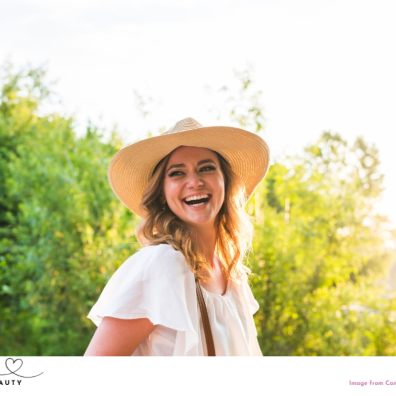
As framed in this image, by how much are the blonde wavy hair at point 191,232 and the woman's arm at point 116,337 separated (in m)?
0.20

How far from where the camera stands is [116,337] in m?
1.33

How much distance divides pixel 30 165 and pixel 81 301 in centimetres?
105

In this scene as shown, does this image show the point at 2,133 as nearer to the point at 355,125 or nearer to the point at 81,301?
the point at 81,301

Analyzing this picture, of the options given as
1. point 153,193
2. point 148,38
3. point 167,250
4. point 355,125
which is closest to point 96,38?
point 148,38

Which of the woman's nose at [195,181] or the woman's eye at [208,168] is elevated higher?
the woman's eye at [208,168]

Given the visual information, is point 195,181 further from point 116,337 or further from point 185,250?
point 116,337

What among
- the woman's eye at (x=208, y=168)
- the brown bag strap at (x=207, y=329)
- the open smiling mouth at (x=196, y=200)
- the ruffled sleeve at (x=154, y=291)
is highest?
the woman's eye at (x=208, y=168)

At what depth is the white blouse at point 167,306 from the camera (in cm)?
134

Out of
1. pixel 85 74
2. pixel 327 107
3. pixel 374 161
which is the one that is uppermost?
pixel 85 74

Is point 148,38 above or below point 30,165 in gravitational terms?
above

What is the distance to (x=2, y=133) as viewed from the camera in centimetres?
550

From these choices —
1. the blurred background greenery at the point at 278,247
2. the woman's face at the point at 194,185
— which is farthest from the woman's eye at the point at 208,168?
A: the blurred background greenery at the point at 278,247
